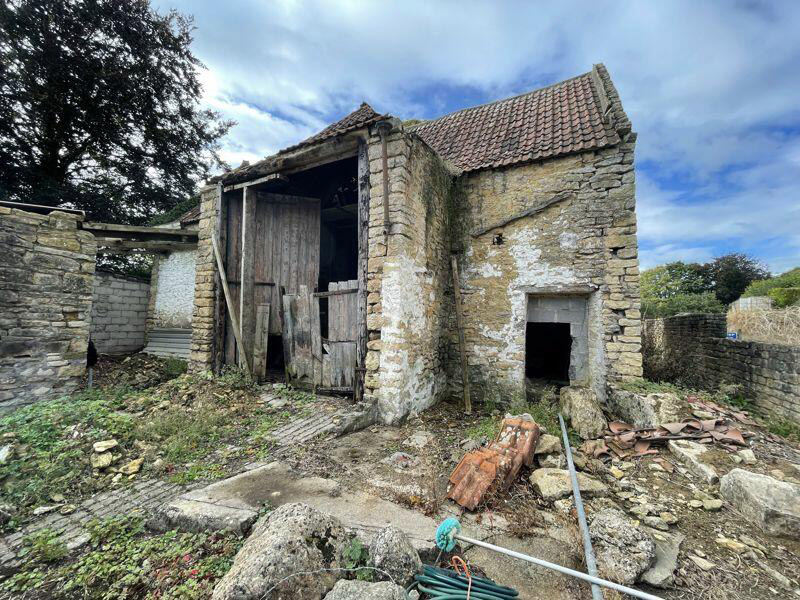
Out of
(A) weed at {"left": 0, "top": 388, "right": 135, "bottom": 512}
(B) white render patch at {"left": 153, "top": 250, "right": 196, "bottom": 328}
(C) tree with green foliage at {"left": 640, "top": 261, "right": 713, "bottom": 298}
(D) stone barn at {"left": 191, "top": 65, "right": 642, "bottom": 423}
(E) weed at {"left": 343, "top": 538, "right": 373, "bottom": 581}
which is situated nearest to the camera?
(E) weed at {"left": 343, "top": 538, "right": 373, "bottom": 581}

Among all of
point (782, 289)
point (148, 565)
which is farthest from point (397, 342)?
point (782, 289)

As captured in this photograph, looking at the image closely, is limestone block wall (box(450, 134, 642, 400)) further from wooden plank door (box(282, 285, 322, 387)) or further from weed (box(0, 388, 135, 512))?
weed (box(0, 388, 135, 512))

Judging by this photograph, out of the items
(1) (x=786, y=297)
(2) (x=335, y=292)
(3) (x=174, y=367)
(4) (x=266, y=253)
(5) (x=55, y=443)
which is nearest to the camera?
(5) (x=55, y=443)

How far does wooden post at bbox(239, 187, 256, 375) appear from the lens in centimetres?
589

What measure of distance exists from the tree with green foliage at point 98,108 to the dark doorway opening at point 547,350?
580 inches

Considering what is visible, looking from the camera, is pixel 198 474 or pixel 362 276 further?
pixel 362 276

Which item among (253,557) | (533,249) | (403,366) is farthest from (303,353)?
(533,249)

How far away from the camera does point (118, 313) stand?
941cm

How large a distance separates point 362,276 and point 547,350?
6895 millimetres

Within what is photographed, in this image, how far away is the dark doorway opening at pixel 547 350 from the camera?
29.8 feet

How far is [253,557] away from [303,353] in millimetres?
4040

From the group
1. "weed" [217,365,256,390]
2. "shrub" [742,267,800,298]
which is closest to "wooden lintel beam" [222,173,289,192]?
"weed" [217,365,256,390]

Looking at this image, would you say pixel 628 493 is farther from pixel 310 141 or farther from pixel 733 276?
pixel 733 276

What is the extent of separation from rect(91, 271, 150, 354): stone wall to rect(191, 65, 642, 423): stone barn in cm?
528
